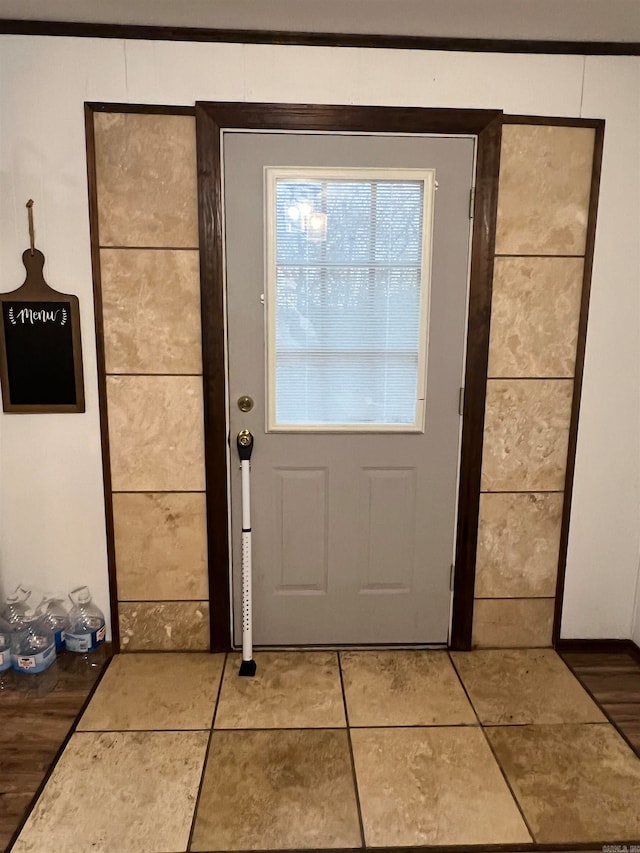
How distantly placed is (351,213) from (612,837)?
2059mm

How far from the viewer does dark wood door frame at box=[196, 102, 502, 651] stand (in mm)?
2051

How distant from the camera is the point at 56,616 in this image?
235cm

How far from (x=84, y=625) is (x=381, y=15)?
2416 millimetres

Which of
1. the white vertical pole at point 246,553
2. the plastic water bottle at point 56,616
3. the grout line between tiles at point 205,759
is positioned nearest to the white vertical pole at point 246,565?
the white vertical pole at point 246,553

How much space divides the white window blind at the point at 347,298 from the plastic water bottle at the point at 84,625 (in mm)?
1029

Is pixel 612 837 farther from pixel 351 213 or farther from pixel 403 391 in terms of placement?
pixel 351 213

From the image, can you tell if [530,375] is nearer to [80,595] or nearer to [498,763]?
[498,763]

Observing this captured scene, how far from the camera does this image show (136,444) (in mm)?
2248

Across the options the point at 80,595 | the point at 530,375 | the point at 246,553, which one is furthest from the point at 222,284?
the point at 80,595

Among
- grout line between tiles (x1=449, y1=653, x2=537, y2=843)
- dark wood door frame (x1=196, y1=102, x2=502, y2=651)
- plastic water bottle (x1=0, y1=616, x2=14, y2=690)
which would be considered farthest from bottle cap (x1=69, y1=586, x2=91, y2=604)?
grout line between tiles (x1=449, y1=653, x2=537, y2=843)

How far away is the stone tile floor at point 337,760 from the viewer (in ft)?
5.23

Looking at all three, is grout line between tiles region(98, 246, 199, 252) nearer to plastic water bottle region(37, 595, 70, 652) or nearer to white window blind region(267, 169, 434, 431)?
white window blind region(267, 169, 434, 431)

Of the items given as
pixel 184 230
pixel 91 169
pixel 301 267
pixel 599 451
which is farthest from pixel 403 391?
pixel 91 169

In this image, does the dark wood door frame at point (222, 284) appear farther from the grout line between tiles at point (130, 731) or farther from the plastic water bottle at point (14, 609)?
the plastic water bottle at point (14, 609)
